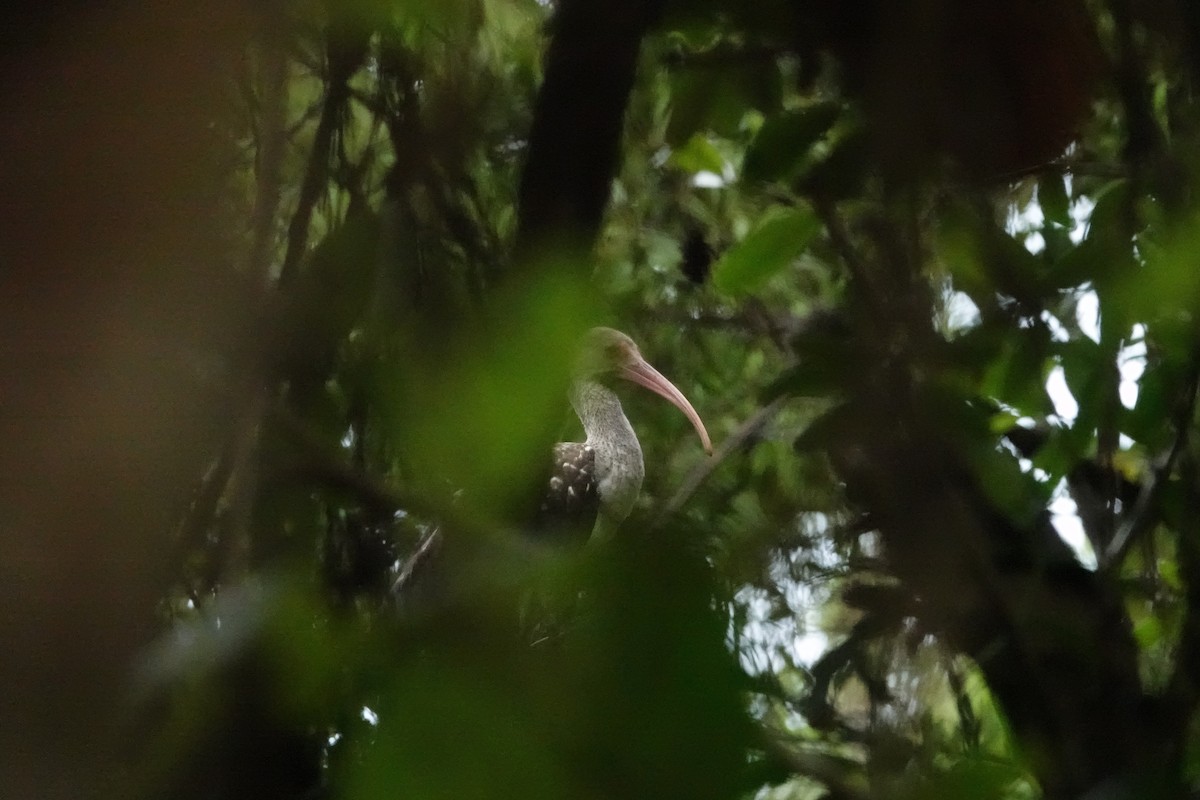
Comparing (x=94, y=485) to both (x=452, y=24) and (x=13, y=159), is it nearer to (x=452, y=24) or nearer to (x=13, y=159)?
(x=13, y=159)

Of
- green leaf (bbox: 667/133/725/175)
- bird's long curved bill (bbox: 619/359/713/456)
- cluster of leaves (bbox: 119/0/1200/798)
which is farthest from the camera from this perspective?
bird's long curved bill (bbox: 619/359/713/456)

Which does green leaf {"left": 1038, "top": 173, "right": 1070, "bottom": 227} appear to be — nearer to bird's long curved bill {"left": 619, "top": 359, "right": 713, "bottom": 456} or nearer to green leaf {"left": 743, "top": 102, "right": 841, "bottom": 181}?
green leaf {"left": 743, "top": 102, "right": 841, "bottom": 181}

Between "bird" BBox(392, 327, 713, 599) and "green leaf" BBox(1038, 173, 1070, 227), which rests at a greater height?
"green leaf" BBox(1038, 173, 1070, 227)

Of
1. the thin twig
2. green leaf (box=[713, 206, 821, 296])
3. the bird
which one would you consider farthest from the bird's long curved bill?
green leaf (box=[713, 206, 821, 296])

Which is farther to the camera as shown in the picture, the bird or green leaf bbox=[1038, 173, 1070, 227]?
green leaf bbox=[1038, 173, 1070, 227]

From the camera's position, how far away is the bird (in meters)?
0.29

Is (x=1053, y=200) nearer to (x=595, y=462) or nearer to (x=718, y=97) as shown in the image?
(x=718, y=97)

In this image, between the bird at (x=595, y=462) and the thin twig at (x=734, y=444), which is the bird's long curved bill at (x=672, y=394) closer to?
the bird at (x=595, y=462)

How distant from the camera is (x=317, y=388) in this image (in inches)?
19.5

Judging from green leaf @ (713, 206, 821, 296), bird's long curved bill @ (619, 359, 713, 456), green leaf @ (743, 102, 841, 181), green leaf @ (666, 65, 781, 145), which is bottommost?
bird's long curved bill @ (619, 359, 713, 456)

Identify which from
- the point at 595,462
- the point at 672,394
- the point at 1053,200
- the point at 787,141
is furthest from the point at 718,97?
the point at 595,462

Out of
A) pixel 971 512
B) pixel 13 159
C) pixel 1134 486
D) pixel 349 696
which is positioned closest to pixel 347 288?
pixel 13 159

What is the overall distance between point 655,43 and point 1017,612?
556 mm

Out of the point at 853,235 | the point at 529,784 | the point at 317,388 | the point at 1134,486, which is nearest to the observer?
the point at 529,784
